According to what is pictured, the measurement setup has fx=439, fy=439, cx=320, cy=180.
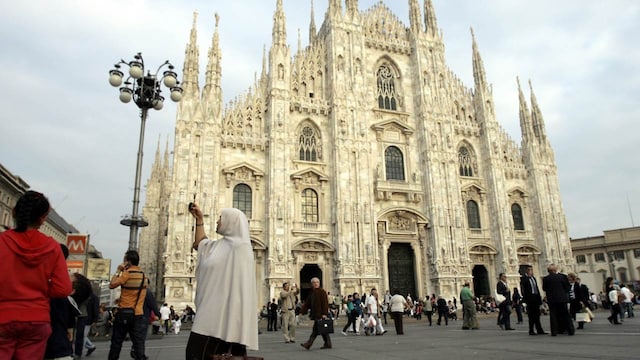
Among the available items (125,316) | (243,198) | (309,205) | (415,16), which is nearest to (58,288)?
(125,316)

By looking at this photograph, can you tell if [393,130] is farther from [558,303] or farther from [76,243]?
[76,243]

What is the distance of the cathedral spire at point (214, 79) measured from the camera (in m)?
25.0

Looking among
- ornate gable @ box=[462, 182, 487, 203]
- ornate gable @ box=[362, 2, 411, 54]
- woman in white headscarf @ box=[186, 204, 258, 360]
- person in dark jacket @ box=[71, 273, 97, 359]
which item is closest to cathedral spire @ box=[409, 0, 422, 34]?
ornate gable @ box=[362, 2, 411, 54]

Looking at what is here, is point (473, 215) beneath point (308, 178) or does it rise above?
beneath

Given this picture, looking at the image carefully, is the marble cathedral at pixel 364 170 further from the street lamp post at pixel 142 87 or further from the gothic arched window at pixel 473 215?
the street lamp post at pixel 142 87

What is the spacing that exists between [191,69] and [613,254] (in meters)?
50.8

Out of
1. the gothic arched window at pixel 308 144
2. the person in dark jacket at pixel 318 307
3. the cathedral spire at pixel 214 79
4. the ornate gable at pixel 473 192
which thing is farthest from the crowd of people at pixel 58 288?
the ornate gable at pixel 473 192

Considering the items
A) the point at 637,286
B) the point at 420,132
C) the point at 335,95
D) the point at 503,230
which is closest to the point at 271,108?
the point at 335,95

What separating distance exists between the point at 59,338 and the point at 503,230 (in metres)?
→ 29.4

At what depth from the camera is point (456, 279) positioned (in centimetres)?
2742

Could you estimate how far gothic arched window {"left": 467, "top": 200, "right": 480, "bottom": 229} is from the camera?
100 ft

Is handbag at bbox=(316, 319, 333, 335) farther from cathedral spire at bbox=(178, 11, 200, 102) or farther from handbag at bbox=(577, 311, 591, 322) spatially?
cathedral spire at bbox=(178, 11, 200, 102)

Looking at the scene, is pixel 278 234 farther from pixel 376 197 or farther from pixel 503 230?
pixel 503 230

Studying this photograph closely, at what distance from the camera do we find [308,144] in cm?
2775
